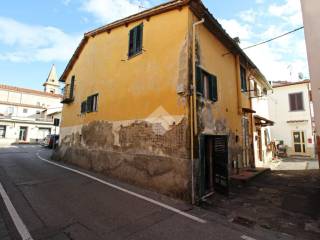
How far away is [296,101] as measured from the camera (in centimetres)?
1981

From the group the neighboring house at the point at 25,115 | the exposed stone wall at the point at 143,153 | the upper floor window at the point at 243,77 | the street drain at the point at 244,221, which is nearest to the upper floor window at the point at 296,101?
the upper floor window at the point at 243,77

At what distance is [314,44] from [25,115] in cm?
4544

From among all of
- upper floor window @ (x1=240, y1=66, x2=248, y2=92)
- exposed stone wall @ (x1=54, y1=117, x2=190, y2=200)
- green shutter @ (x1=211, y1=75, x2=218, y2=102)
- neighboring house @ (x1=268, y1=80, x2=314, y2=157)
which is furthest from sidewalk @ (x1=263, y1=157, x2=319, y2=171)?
exposed stone wall @ (x1=54, y1=117, x2=190, y2=200)

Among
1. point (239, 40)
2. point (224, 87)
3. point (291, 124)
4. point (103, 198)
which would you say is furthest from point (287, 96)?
point (103, 198)

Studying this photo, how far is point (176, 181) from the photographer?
6207mm

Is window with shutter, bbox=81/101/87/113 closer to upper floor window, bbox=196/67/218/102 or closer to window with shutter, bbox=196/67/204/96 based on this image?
upper floor window, bbox=196/67/218/102

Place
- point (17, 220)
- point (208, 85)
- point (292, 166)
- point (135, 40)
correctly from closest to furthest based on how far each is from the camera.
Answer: point (17, 220)
point (208, 85)
point (135, 40)
point (292, 166)

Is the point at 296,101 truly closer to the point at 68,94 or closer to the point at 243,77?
the point at 243,77

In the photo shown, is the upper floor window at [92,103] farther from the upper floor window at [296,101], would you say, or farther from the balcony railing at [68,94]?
the upper floor window at [296,101]

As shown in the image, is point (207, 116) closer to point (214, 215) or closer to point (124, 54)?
point (214, 215)

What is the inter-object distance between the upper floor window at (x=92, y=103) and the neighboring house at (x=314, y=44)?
31.0 ft

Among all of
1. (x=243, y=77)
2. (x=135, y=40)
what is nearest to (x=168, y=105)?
(x=135, y=40)

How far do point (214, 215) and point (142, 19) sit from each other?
25.6 feet

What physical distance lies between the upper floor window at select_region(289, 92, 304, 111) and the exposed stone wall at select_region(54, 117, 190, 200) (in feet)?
61.0
